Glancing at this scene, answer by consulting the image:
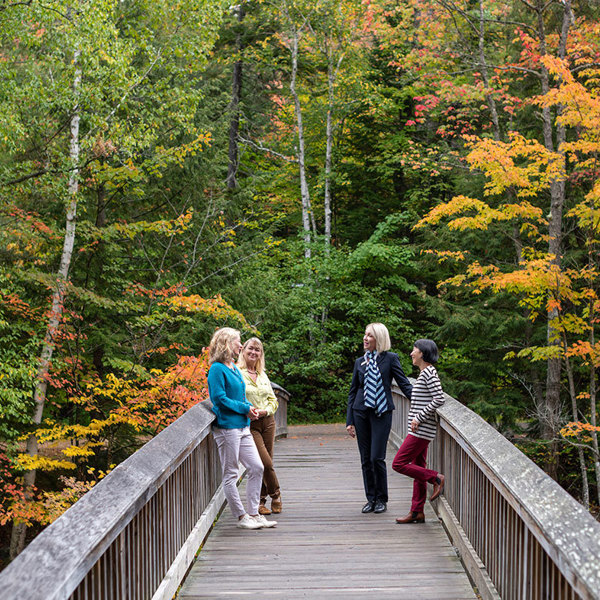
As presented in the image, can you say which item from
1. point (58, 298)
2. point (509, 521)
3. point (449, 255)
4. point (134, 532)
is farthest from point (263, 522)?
point (449, 255)

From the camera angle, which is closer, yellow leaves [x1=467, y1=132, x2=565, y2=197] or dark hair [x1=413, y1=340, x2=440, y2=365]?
dark hair [x1=413, y1=340, x2=440, y2=365]

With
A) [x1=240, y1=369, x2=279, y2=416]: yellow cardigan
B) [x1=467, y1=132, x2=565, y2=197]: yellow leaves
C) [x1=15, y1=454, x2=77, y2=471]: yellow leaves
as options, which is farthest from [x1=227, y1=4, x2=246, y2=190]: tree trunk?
[x1=240, y1=369, x2=279, y2=416]: yellow cardigan

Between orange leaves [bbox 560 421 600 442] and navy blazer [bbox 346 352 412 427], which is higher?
navy blazer [bbox 346 352 412 427]

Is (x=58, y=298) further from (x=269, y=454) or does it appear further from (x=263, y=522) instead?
(x=263, y=522)

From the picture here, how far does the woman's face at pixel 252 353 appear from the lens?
6465mm

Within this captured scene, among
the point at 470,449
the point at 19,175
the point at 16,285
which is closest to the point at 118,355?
the point at 16,285

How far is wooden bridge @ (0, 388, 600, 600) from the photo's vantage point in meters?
2.58

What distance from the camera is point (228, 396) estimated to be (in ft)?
19.4

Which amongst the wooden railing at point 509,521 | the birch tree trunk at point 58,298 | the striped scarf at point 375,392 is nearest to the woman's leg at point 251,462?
the striped scarf at point 375,392

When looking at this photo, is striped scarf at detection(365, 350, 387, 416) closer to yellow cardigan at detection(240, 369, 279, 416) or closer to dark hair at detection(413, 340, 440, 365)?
dark hair at detection(413, 340, 440, 365)

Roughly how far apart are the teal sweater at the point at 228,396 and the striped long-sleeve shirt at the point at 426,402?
1478 mm

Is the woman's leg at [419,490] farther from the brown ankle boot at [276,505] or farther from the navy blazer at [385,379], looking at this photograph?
the brown ankle boot at [276,505]

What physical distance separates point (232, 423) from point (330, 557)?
139cm

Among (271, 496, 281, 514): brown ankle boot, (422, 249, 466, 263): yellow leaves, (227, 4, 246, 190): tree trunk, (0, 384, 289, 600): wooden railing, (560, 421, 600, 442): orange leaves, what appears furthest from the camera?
(227, 4, 246, 190): tree trunk
